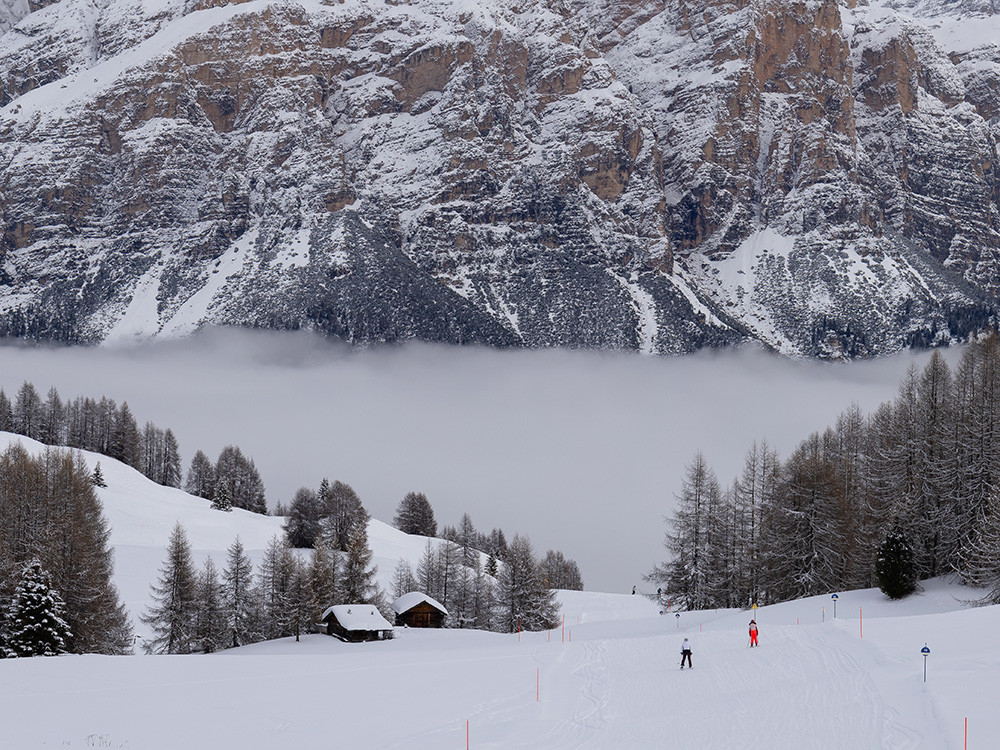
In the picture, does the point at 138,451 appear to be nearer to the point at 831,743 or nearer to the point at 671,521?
the point at 671,521

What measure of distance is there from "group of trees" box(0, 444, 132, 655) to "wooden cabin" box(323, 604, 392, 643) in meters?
12.6

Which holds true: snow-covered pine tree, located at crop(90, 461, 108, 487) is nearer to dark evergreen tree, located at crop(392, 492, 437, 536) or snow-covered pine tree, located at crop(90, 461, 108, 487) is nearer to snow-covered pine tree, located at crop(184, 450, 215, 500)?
snow-covered pine tree, located at crop(184, 450, 215, 500)

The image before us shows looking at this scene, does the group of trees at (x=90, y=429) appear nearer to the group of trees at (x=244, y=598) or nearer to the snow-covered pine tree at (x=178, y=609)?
the group of trees at (x=244, y=598)

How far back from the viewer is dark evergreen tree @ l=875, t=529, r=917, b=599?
41.3 m

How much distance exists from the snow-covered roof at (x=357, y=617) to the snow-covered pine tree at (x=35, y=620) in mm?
19584

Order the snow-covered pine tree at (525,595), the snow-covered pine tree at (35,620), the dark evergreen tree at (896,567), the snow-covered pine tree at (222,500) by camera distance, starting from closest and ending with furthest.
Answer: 1. the dark evergreen tree at (896,567)
2. the snow-covered pine tree at (35,620)
3. the snow-covered pine tree at (525,595)
4. the snow-covered pine tree at (222,500)

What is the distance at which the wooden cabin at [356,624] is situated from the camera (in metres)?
59.6

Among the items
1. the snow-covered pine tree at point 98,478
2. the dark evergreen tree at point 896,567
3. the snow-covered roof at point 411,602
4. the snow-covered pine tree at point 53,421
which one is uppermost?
the dark evergreen tree at point 896,567

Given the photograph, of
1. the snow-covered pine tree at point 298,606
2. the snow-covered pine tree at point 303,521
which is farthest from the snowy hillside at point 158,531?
the snow-covered pine tree at point 298,606

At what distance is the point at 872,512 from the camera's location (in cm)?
5078

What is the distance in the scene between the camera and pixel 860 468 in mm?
61688

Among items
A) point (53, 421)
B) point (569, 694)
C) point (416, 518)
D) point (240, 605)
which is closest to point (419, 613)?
point (240, 605)

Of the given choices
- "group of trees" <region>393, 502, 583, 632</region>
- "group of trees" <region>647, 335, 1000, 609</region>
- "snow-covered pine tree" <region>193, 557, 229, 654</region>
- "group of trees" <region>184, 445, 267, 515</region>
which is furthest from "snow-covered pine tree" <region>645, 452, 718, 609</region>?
"group of trees" <region>184, 445, 267, 515</region>

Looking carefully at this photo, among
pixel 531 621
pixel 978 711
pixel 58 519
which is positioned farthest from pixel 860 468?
pixel 58 519
